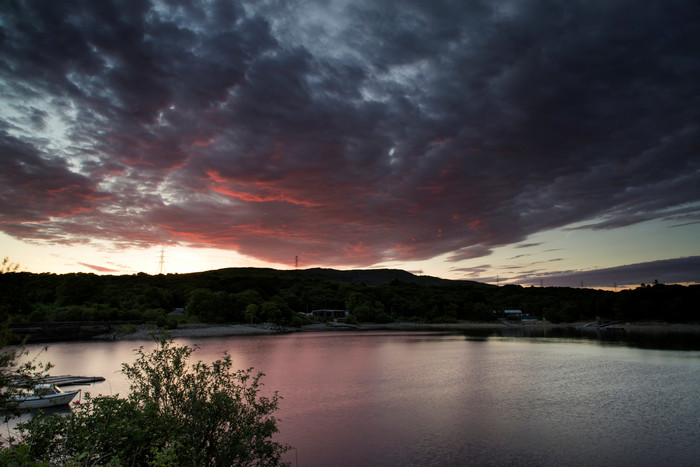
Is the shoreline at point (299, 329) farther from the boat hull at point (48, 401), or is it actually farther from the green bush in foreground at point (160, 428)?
the green bush in foreground at point (160, 428)

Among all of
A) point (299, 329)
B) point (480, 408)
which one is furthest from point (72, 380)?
point (299, 329)

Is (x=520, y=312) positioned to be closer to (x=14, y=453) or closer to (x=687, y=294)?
(x=687, y=294)

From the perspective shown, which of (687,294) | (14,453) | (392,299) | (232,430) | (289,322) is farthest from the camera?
(392,299)

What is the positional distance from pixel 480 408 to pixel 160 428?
24.9 metres

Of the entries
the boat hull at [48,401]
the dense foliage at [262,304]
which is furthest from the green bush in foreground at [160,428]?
the dense foliage at [262,304]

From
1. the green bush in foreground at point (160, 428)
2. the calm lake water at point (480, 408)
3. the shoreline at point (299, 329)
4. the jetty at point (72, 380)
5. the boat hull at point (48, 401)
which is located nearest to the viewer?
the green bush in foreground at point (160, 428)

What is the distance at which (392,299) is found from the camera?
194750mm

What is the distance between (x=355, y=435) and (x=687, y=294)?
14461 cm

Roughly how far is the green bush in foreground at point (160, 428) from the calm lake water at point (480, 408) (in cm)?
836

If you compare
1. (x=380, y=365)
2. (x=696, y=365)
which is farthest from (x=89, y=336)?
(x=696, y=365)

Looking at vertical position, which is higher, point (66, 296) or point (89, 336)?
point (66, 296)

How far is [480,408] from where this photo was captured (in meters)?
29.7

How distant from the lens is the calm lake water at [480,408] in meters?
20.8

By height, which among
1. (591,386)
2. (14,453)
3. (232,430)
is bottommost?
(591,386)
